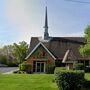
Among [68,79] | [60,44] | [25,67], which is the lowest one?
[68,79]

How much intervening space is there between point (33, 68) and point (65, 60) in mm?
7172

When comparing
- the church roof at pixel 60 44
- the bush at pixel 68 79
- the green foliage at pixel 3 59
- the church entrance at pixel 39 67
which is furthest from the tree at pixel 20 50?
the bush at pixel 68 79

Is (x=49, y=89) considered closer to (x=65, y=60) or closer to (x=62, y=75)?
(x=62, y=75)

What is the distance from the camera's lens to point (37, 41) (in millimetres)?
61250

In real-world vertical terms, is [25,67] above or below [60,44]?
below

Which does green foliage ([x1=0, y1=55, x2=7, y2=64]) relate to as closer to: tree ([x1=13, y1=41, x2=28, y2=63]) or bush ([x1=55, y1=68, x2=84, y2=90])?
tree ([x1=13, y1=41, x2=28, y2=63])

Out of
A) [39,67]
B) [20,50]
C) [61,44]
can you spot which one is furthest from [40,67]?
[20,50]

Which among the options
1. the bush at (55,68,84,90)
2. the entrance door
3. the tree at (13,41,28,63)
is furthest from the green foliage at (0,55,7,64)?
the bush at (55,68,84,90)

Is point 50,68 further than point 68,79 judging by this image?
Yes

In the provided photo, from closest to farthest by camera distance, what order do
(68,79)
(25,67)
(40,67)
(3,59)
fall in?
1. (68,79)
2. (25,67)
3. (40,67)
4. (3,59)

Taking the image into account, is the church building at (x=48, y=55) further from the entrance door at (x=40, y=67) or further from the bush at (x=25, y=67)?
the bush at (x=25, y=67)

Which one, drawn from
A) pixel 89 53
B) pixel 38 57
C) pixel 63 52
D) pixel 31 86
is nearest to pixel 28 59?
pixel 38 57

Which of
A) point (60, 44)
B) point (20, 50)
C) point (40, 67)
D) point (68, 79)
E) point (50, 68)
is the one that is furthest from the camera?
point (20, 50)

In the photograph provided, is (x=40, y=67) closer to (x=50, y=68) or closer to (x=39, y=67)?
(x=39, y=67)
